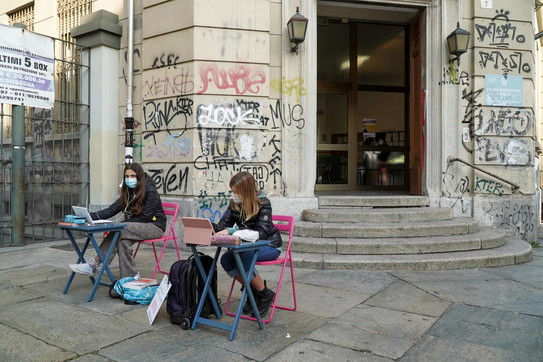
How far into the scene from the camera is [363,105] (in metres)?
10.7

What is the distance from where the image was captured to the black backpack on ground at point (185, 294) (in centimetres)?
377

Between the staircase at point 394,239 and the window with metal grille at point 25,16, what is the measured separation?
344 inches

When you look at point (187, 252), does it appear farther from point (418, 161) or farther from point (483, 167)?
point (483, 167)

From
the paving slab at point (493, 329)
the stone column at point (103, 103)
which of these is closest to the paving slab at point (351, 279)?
the paving slab at point (493, 329)

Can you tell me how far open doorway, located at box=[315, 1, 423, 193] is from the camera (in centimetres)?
1020

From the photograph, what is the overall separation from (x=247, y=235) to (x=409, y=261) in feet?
10.1

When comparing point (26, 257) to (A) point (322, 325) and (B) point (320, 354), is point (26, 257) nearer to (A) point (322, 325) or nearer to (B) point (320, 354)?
(A) point (322, 325)

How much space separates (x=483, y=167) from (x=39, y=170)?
836 cm

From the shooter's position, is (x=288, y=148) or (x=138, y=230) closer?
(x=138, y=230)

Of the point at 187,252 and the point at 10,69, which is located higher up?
the point at 10,69

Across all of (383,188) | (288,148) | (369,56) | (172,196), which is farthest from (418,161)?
(172,196)

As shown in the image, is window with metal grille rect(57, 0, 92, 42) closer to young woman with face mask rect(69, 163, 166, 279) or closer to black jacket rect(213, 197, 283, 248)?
young woman with face mask rect(69, 163, 166, 279)

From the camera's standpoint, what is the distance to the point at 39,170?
27.6 ft

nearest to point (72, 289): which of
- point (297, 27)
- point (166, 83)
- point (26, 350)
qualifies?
point (26, 350)
